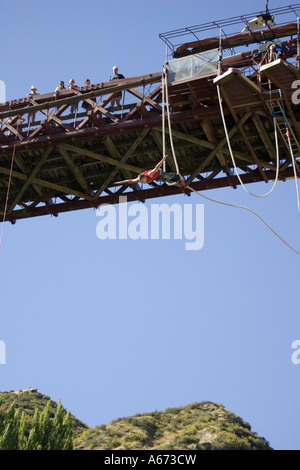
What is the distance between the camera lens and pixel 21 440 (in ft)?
110

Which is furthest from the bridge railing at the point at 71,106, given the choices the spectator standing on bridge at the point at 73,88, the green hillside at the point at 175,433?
the green hillside at the point at 175,433

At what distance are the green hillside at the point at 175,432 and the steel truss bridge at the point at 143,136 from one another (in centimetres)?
2173

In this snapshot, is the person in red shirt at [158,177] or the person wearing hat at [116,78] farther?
the person wearing hat at [116,78]

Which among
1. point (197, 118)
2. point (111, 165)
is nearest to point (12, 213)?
point (111, 165)

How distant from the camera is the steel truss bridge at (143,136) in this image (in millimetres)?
18938

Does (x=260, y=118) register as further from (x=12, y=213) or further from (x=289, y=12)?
(x=12, y=213)

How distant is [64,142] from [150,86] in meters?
2.86

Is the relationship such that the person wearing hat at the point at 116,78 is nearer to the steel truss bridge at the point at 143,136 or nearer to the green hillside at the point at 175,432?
the steel truss bridge at the point at 143,136

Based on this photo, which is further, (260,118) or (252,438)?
(252,438)

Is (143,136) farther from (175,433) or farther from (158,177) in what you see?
(175,433)

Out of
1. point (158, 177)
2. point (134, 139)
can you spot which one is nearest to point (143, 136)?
point (134, 139)

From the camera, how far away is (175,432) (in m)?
45.7

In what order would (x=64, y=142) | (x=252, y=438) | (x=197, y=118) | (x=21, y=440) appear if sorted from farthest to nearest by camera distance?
(x=252, y=438), (x=21, y=440), (x=64, y=142), (x=197, y=118)

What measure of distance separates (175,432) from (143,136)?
29.1 meters
